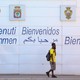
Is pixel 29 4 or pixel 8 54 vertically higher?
pixel 29 4

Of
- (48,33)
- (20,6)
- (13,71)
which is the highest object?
(20,6)

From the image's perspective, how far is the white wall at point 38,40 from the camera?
2509 centimetres

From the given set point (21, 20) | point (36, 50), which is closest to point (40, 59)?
point (36, 50)

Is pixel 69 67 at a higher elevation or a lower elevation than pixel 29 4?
lower

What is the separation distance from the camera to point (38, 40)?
25234 millimetres

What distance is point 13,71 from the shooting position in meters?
25.1

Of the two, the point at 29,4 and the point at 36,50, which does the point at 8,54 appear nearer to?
the point at 36,50

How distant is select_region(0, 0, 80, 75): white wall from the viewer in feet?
82.3

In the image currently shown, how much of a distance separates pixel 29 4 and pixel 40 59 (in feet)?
10.9

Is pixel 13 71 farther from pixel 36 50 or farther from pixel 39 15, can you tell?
pixel 39 15

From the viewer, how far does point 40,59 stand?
82.5 ft

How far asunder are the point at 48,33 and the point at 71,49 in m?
1.67

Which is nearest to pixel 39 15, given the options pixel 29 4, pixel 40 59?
pixel 29 4

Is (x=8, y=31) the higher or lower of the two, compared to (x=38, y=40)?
higher
